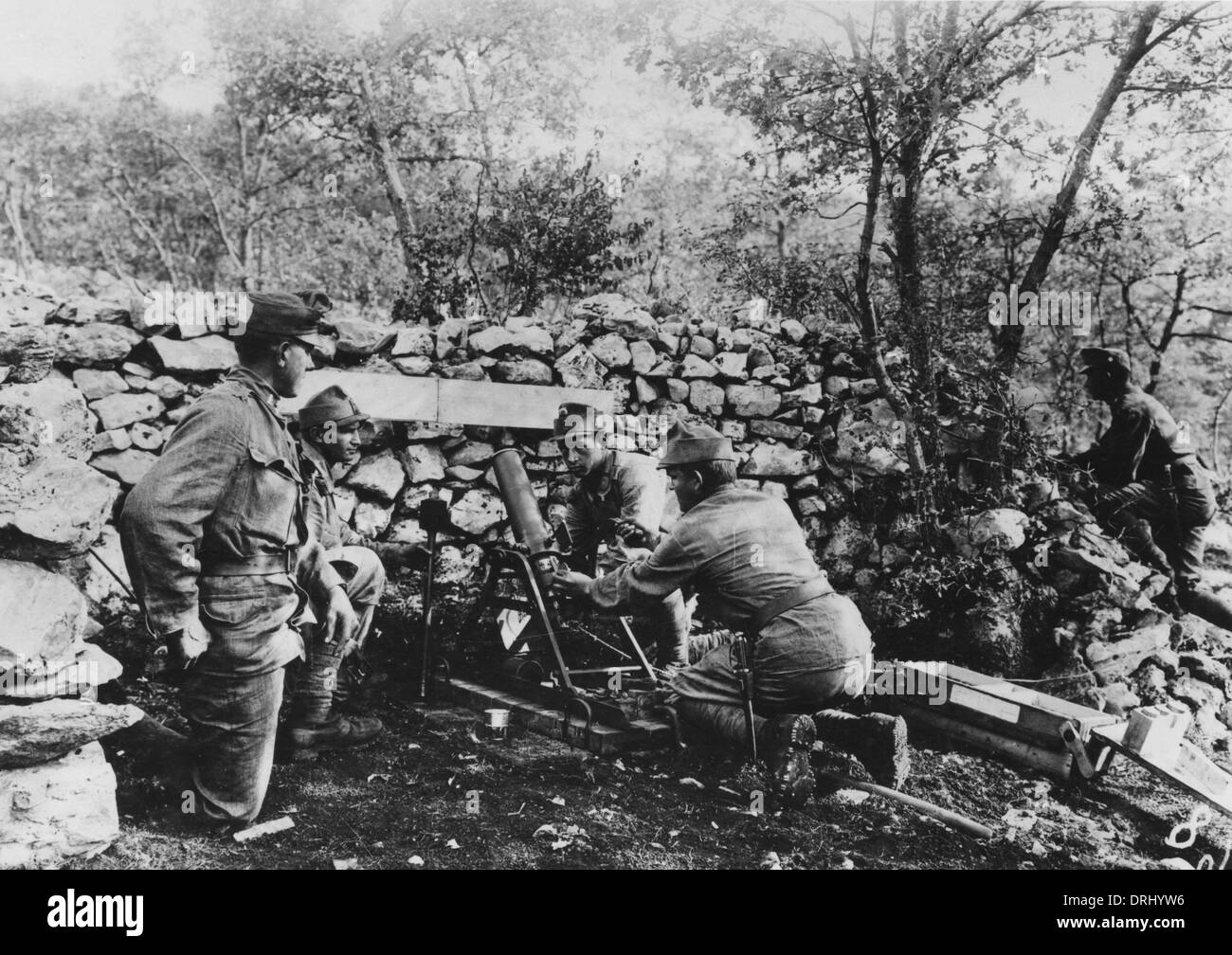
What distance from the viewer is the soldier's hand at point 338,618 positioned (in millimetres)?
3539

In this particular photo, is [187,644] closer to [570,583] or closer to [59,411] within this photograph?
[59,411]

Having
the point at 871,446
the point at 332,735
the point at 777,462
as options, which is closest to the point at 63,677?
the point at 332,735

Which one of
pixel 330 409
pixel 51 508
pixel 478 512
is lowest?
pixel 478 512

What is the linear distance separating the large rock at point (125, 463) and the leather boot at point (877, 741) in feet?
10.4

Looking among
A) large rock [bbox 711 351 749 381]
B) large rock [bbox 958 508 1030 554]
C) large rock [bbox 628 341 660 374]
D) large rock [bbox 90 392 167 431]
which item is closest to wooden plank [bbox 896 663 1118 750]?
large rock [bbox 958 508 1030 554]

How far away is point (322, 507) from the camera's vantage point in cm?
368

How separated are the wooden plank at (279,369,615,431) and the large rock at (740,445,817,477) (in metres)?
0.95

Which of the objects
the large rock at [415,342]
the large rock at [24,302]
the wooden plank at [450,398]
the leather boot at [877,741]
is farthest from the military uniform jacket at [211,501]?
the leather boot at [877,741]

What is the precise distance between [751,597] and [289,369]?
87.3 inches

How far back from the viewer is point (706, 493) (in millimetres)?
3934

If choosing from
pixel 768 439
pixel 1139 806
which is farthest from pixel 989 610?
pixel 768 439

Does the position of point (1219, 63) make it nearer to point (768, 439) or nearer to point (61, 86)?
point (768, 439)

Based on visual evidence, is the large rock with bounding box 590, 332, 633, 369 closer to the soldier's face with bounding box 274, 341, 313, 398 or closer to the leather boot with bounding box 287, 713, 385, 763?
the soldier's face with bounding box 274, 341, 313, 398

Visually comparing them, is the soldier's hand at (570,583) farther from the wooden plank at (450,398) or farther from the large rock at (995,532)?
the large rock at (995,532)
